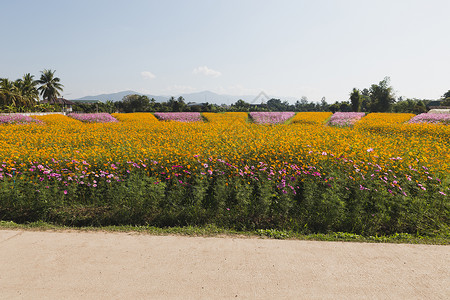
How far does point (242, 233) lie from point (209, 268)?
1.16m

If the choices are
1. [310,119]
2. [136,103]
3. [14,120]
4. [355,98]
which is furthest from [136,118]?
[355,98]

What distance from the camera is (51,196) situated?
16.0 ft

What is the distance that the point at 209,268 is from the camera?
3.25 metres

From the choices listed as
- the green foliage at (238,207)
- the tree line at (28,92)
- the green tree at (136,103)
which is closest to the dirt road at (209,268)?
the green foliage at (238,207)

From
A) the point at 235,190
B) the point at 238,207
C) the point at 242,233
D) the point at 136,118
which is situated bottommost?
the point at 242,233

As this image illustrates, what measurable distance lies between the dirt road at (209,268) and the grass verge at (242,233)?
193 millimetres

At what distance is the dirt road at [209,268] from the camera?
2830mm

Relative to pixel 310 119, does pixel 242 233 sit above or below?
below

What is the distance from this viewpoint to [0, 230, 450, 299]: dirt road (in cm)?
283

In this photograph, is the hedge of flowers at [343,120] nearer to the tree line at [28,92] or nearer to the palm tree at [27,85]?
the tree line at [28,92]

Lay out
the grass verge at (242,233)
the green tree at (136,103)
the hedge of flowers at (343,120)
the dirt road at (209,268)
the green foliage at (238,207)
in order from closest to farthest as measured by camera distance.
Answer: the dirt road at (209,268) < the grass verge at (242,233) < the green foliage at (238,207) < the hedge of flowers at (343,120) < the green tree at (136,103)

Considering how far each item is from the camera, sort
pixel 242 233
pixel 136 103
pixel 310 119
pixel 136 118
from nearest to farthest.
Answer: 1. pixel 242 233
2. pixel 310 119
3. pixel 136 118
4. pixel 136 103

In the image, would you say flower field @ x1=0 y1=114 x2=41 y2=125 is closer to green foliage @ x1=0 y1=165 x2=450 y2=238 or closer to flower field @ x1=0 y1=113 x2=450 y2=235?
flower field @ x1=0 y1=113 x2=450 y2=235

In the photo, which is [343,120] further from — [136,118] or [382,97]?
[382,97]
